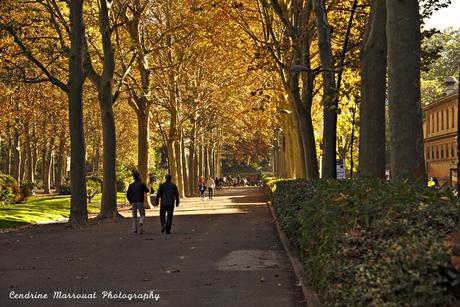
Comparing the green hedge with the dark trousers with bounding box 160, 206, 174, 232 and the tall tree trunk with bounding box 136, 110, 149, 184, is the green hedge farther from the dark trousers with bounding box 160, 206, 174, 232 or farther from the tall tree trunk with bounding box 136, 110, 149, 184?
the tall tree trunk with bounding box 136, 110, 149, 184

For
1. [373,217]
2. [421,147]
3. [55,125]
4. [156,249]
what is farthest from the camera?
[55,125]

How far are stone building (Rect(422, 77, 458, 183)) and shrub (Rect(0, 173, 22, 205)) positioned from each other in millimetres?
47506

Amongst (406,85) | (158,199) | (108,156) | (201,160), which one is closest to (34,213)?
(108,156)

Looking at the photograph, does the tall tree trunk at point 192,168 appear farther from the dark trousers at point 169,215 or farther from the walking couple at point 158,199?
the dark trousers at point 169,215

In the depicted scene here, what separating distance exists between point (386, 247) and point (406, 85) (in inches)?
240

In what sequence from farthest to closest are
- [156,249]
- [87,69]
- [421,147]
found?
[87,69] < [156,249] < [421,147]

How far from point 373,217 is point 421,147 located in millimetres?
4608

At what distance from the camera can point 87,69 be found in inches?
1130

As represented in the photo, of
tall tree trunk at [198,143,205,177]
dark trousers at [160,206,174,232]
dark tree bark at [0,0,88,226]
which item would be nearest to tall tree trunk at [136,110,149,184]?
dark tree bark at [0,0,88,226]

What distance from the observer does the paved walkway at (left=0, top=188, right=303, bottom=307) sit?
10.3 meters

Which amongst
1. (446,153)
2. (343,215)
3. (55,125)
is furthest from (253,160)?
(343,215)

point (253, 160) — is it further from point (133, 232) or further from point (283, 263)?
point (283, 263)

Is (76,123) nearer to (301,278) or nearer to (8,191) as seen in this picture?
(8,191)

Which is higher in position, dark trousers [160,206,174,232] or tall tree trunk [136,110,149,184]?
tall tree trunk [136,110,149,184]
